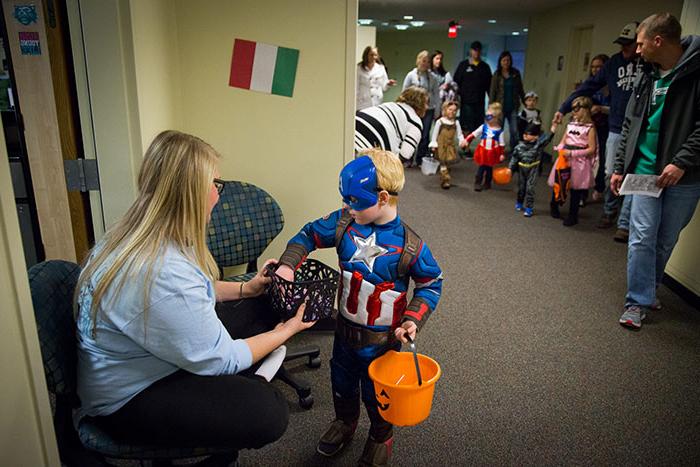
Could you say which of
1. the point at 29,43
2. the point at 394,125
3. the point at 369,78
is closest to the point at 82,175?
the point at 29,43

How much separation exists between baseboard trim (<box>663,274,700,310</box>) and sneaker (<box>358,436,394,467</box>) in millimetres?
2369

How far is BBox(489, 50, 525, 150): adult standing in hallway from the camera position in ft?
24.6

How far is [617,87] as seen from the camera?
4348 millimetres

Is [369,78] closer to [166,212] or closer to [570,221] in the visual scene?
[570,221]

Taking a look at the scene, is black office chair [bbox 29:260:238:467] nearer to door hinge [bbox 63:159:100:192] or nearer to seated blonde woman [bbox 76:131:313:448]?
seated blonde woman [bbox 76:131:313:448]

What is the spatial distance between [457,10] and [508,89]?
231 cm

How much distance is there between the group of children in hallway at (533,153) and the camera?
450 cm

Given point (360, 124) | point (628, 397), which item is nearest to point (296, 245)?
point (360, 124)

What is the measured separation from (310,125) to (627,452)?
1.92m

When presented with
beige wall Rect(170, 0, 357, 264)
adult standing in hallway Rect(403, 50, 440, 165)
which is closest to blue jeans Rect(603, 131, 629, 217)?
adult standing in hallway Rect(403, 50, 440, 165)

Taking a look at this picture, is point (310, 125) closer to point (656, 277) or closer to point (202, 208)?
point (202, 208)

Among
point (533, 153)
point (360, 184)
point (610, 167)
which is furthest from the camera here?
point (533, 153)

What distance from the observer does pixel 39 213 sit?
2434 millimetres

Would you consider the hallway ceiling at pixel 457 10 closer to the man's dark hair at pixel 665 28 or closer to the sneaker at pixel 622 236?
the sneaker at pixel 622 236
